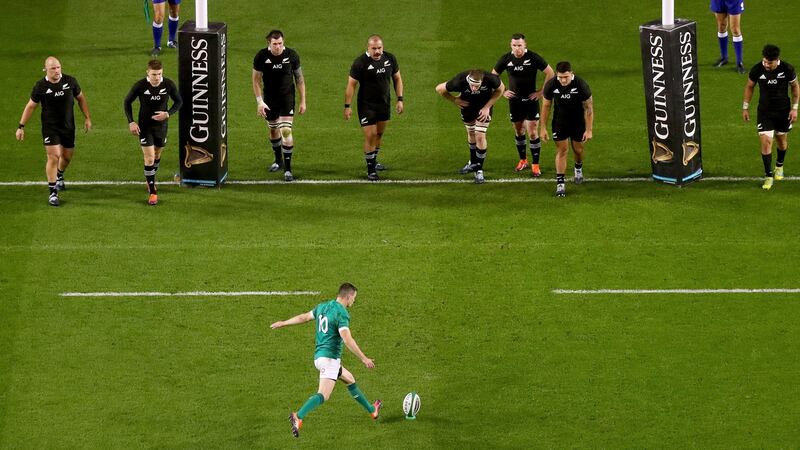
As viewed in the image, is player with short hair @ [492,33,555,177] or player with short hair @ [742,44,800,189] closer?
player with short hair @ [742,44,800,189]

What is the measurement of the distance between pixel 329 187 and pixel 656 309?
6.45m

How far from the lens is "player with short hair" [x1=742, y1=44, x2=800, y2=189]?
2470 cm

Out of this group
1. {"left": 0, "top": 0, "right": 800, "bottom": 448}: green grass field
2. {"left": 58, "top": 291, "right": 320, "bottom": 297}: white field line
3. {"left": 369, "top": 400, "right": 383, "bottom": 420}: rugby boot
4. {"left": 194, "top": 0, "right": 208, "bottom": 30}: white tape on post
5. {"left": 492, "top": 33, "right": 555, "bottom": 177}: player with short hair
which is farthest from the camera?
{"left": 492, "top": 33, "right": 555, "bottom": 177}: player with short hair

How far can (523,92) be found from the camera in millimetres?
25938

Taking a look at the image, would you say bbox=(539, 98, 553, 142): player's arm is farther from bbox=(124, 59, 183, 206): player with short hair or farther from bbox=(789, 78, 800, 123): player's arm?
bbox=(124, 59, 183, 206): player with short hair

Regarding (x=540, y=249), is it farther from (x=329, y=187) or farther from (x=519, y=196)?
(x=329, y=187)

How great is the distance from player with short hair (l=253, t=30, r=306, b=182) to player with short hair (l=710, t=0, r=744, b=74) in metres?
8.55

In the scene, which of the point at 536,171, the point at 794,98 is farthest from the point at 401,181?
the point at 794,98

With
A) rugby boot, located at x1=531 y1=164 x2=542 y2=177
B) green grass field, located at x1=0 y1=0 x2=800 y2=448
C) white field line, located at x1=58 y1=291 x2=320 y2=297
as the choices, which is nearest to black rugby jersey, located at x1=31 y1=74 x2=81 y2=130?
green grass field, located at x1=0 y1=0 x2=800 y2=448

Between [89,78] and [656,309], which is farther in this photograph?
[89,78]

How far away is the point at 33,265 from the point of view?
897 inches

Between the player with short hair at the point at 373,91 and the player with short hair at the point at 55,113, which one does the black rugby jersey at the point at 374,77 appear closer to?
the player with short hair at the point at 373,91

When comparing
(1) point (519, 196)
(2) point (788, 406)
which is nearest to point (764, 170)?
(1) point (519, 196)

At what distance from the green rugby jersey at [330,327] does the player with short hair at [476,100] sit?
26.0ft
